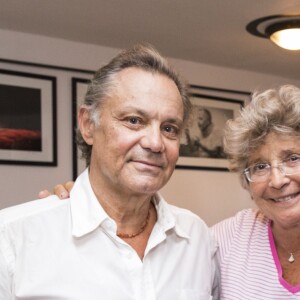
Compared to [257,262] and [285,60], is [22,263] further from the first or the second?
[285,60]

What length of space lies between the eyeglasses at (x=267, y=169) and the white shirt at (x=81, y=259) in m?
0.32

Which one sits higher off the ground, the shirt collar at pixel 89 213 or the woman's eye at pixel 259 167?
the woman's eye at pixel 259 167

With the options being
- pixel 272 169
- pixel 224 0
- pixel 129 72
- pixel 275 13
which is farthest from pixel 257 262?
pixel 275 13

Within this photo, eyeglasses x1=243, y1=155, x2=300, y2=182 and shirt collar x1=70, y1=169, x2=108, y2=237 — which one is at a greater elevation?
eyeglasses x1=243, y1=155, x2=300, y2=182

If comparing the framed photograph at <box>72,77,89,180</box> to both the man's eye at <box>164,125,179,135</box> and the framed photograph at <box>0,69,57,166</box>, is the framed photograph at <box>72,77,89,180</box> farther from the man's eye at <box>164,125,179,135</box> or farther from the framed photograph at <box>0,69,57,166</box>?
the man's eye at <box>164,125,179,135</box>

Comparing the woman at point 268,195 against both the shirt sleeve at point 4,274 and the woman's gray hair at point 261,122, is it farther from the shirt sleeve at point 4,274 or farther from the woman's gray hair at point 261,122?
the shirt sleeve at point 4,274

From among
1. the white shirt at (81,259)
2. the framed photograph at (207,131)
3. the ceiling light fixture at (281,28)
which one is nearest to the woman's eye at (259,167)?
the white shirt at (81,259)

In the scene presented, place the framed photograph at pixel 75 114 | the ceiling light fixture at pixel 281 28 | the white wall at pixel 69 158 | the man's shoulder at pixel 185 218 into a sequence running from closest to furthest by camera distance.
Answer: the man's shoulder at pixel 185 218 < the ceiling light fixture at pixel 281 28 < the white wall at pixel 69 158 < the framed photograph at pixel 75 114

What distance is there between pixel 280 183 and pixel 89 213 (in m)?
0.58

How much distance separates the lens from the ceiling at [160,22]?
2.94 m

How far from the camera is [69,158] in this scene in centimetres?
356

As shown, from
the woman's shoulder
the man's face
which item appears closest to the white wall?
the woman's shoulder

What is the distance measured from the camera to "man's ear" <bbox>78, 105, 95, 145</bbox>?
5.09ft

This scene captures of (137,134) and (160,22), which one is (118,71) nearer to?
(137,134)
